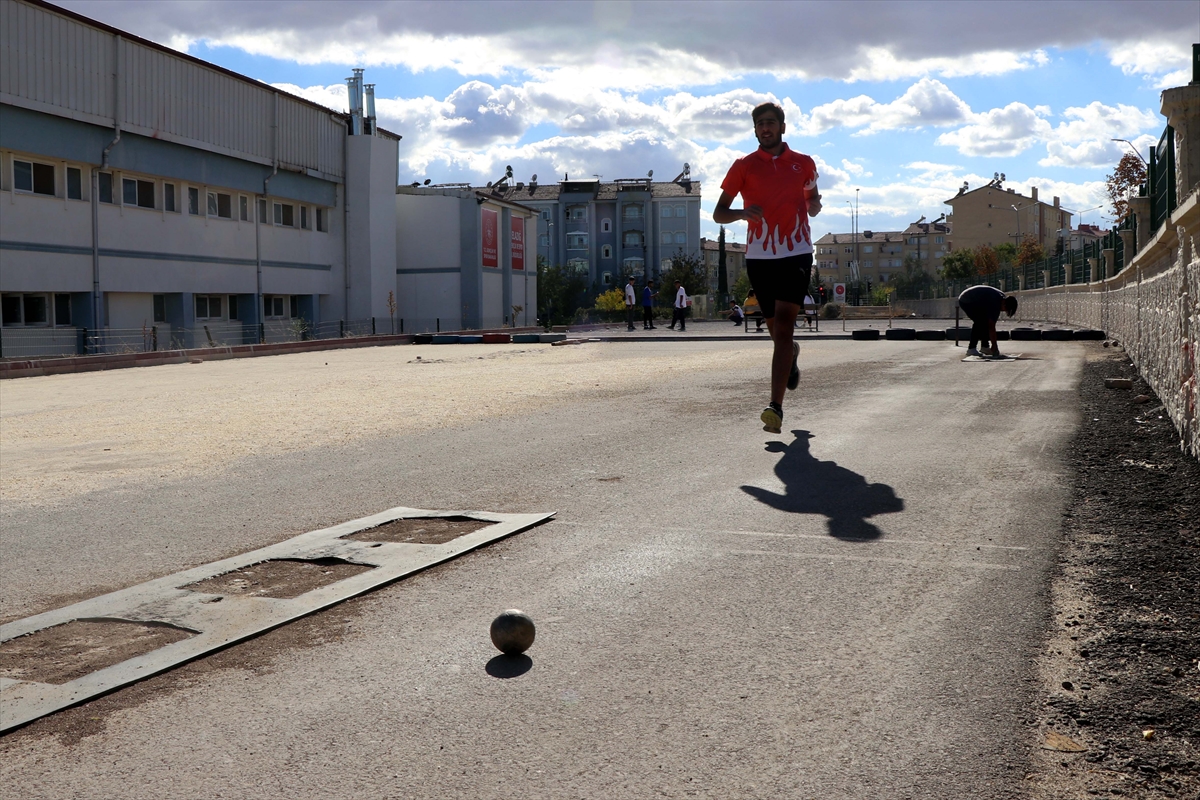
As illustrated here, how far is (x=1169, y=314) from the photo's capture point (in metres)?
8.66

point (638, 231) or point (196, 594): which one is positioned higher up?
point (638, 231)

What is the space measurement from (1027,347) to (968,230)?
135 meters

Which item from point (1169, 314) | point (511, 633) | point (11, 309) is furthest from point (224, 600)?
point (11, 309)

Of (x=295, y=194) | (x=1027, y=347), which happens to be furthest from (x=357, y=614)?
(x=295, y=194)

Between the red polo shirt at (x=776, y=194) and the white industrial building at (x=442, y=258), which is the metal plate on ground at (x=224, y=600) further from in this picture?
the white industrial building at (x=442, y=258)

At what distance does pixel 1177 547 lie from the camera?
4.43m

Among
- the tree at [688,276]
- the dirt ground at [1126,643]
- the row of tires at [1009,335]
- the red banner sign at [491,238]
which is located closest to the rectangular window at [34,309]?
the row of tires at [1009,335]

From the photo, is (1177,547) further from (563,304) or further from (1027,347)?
(563,304)

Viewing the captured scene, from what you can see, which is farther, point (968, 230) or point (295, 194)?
point (968, 230)

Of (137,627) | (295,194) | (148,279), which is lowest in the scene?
(137,627)

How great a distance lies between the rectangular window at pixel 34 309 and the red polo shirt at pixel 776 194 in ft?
86.0

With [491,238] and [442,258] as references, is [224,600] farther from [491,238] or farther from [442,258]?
[491,238]

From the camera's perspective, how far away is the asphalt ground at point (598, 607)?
8.32ft

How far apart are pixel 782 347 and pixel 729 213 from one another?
1.03m
